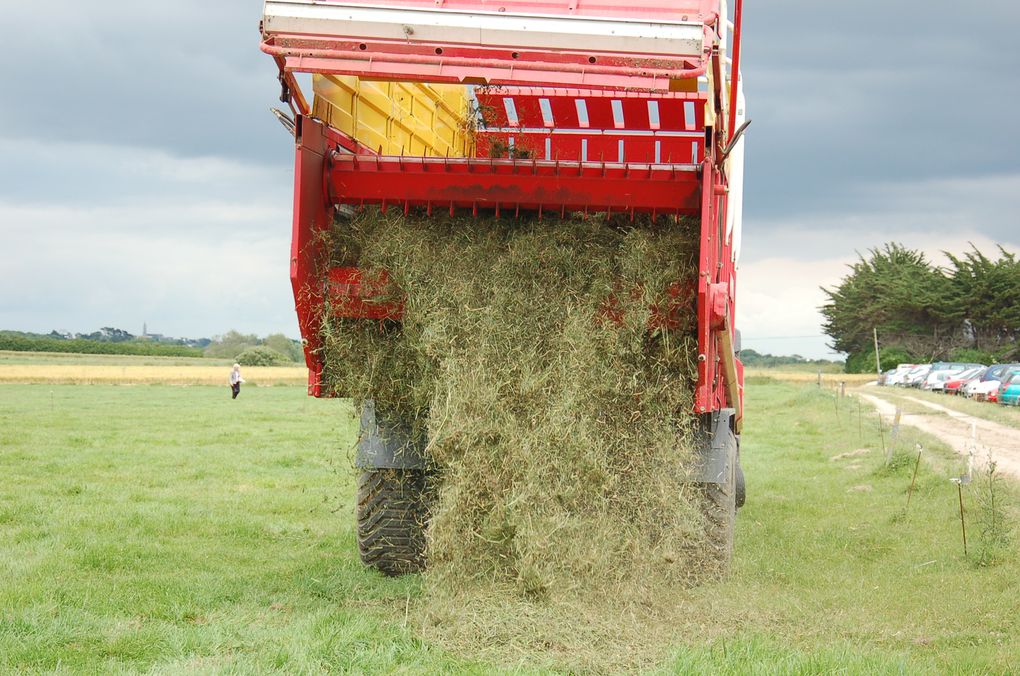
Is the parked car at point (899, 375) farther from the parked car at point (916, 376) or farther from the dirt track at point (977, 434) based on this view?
the dirt track at point (977, 434)

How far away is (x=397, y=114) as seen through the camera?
6.54 m

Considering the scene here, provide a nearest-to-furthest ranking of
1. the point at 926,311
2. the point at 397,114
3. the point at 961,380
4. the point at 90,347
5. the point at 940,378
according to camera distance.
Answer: the point at 397,114
the point at 961,380
the point at 940,378
the point at 926,311
the point at 90,347

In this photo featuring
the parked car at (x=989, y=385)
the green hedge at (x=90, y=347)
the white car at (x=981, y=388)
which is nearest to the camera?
the parked car at (x=989, y=385)

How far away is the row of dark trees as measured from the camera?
55094 millimetres

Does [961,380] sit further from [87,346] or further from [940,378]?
[87,346]

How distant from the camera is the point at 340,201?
5473 millimetres

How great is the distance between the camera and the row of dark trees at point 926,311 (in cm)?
5509

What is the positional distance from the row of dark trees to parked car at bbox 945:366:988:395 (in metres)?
19.3

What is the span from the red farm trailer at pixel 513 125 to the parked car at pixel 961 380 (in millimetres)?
29799

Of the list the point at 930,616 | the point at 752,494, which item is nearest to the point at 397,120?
the point at 930,616

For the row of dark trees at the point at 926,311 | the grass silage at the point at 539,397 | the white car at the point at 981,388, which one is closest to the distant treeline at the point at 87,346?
the row of dark trees at the point at 926,311

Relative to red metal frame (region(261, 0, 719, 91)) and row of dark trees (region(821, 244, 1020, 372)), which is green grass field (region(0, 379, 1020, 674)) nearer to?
red metal frame (region(261, 0, 719, 91))

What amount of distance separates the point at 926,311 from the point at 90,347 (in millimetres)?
55200

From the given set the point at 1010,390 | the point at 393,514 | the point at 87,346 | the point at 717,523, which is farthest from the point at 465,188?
the point at 87,346
